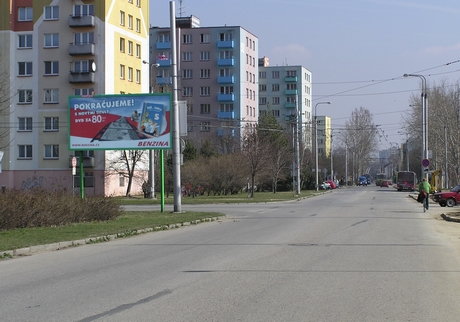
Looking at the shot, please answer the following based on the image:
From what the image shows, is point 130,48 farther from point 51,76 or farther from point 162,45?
point 162,45

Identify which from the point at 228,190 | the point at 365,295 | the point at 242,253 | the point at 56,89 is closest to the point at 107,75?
the point at 56,89

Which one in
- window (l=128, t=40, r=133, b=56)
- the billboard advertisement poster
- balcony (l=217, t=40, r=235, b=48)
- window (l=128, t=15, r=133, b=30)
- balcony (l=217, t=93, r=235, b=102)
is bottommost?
the billboard advertisement poster

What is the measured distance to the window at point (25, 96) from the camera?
201 ft

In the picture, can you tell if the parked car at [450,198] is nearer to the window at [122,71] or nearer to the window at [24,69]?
the window at [122,71]

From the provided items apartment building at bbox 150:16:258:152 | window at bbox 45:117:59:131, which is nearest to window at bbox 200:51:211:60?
apartment building at bbox 150:16:258:152

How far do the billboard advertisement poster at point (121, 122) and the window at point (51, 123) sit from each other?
32086 millimetres

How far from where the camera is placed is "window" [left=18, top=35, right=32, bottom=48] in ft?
202

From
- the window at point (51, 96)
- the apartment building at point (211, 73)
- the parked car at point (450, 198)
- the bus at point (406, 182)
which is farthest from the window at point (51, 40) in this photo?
the bus at point (406, 182)

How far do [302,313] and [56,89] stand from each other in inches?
2255

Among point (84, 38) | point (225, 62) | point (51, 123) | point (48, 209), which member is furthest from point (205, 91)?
point (48, 209)

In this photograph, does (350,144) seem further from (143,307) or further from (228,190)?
(143,307)

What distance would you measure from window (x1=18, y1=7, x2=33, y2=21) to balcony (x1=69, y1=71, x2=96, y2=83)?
Result: 297 inches

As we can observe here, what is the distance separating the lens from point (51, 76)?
6128cm

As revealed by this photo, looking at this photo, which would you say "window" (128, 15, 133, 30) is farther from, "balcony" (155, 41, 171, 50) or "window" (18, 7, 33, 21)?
"balcony" (155, 41, 171, 50)
